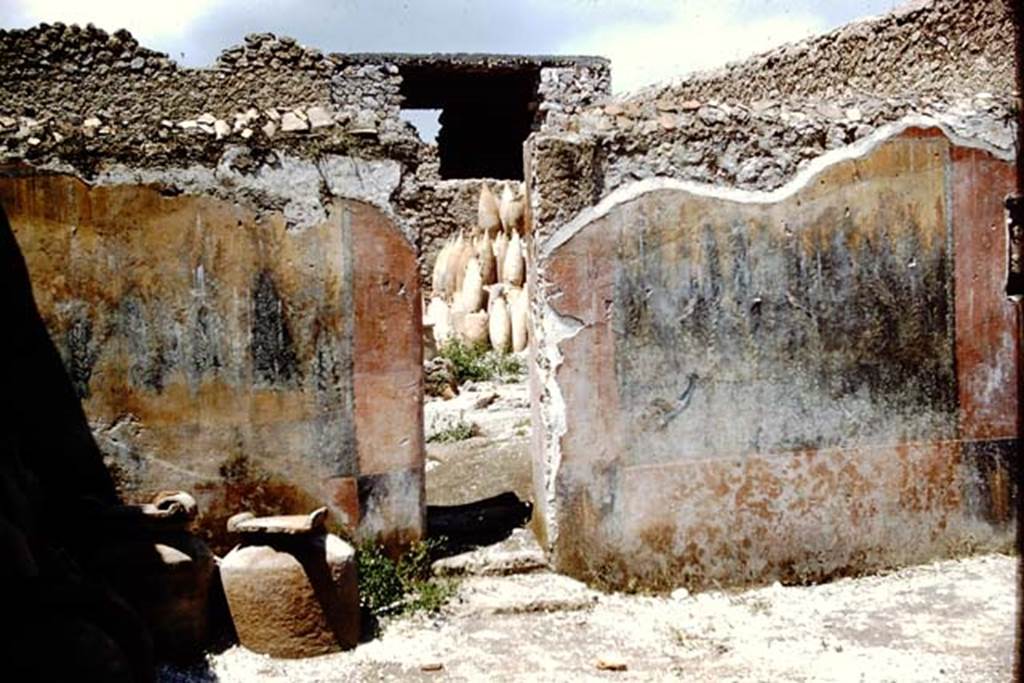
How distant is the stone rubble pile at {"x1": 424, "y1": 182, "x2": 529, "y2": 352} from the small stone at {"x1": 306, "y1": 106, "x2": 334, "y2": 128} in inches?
222

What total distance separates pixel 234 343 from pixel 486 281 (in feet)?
24.4

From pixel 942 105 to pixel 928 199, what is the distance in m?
0.50

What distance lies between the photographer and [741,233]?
4637 mm

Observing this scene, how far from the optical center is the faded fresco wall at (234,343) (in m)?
4.24

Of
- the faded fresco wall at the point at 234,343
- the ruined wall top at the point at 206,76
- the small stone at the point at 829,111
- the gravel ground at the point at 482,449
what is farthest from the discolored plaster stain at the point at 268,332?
the ruined wall top at the point at 206,76

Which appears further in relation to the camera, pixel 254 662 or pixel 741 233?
pixel 741 233

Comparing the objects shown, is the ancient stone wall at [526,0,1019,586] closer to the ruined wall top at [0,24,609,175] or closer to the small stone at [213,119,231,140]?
the small stone at [213,119,231,140]

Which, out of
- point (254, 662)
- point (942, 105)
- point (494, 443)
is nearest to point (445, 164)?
point (494, 443)

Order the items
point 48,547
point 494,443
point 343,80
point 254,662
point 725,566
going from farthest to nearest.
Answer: point 343,80 < point 494,443 < point 725,566 < point 254,662 < point 48,547

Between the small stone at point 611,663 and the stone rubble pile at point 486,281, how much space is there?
663 cm

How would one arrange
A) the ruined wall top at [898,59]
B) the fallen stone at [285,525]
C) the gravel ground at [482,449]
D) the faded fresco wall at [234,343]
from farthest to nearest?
1. the ruined wall top at [898,59]
2. the gravel ground at [482,449]
3. the faded fresco wall at [234,343]
4. the fallen stone at [285,525]

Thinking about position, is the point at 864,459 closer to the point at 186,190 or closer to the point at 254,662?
the point at 254,662

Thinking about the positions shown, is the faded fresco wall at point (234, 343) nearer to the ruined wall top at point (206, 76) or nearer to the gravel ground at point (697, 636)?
the gravel ground at point (697, 636)

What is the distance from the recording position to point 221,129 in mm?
4406
